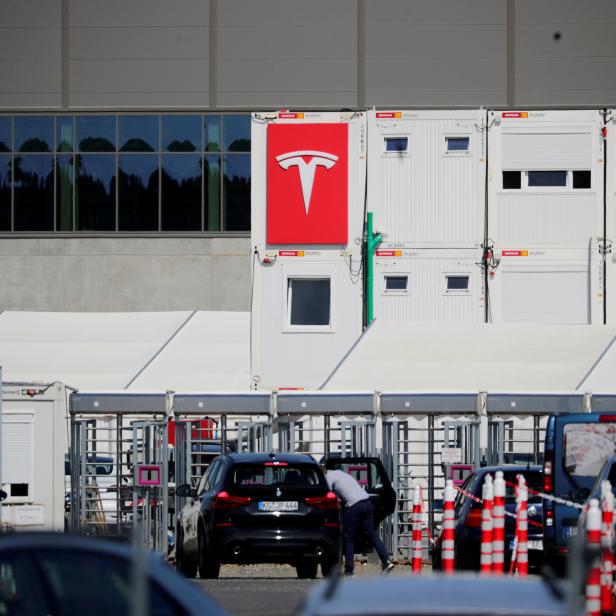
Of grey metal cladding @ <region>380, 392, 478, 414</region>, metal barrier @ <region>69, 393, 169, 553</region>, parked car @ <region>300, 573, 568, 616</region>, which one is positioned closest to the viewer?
parked car @ <region>300, 573, 568, 616</region>

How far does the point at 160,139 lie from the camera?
214 ft

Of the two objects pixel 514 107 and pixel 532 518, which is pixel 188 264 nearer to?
pixel 514 107

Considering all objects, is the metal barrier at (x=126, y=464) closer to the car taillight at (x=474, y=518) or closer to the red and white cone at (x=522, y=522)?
the car taillight at (x=474, y=518)

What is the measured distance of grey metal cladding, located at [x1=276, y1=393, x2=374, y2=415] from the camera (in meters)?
28.5

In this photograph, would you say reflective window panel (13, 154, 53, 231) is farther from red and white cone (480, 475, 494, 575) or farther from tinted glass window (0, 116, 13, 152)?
red and white cone (480, 475, 494, 575)

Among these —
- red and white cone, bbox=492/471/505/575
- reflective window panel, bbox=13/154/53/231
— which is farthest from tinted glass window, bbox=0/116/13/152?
red and white cone, bbox=492/471/505/575

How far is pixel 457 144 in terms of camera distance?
121ft

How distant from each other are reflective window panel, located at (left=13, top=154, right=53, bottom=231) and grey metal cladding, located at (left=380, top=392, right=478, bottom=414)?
127 feet

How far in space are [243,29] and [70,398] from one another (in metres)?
36.7

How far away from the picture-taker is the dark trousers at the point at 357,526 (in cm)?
2242

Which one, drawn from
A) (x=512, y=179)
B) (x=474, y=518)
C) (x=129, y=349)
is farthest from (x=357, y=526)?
(x=129, y=349)

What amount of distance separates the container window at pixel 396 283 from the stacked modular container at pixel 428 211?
0.07ft

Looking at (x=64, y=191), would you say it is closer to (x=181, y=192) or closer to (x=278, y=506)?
(x=181, y=192)

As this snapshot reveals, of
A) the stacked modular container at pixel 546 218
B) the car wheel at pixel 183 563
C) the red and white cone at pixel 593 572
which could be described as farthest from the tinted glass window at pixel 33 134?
the red and white cone at pixel 593 572
